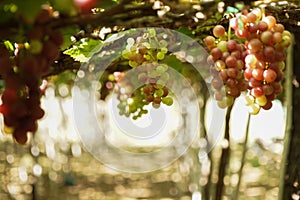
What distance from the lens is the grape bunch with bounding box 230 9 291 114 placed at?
1011 millimetres

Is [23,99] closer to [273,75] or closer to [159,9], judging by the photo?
[159,9]

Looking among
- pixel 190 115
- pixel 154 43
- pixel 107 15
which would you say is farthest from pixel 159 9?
pixel 190 115

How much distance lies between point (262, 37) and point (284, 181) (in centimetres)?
86

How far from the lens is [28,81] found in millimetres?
552

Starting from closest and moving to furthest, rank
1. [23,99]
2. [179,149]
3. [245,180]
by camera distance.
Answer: [23,99] < [179,149] < [245,180]

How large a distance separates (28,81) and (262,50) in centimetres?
58

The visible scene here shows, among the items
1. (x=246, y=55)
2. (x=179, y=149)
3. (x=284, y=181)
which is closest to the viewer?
(x=246, y=55)

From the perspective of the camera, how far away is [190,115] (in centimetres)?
646

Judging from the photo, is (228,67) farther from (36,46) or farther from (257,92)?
(36,46)

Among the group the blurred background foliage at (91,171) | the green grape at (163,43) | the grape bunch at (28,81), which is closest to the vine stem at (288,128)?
the green grape at (163,43)

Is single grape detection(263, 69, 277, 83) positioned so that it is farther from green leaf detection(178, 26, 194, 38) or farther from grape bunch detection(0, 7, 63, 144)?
grape bunch detection(0, 7, 63, 144)

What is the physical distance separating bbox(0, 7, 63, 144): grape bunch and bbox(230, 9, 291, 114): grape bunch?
517mm

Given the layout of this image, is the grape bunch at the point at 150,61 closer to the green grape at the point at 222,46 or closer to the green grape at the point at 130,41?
the green grape at the point at 130,41

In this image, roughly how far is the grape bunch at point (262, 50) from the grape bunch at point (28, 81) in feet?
1.70
